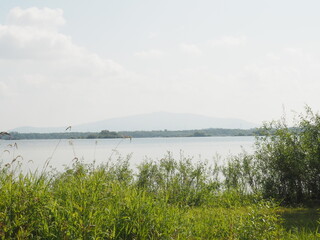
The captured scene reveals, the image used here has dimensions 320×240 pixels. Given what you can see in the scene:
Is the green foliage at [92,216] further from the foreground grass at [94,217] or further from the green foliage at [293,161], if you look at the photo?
the green foliage at [293,161]

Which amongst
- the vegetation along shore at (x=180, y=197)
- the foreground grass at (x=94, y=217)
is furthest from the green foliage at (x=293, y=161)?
the foreground grass at (x=94, y=217)

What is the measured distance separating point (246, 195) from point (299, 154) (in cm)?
234

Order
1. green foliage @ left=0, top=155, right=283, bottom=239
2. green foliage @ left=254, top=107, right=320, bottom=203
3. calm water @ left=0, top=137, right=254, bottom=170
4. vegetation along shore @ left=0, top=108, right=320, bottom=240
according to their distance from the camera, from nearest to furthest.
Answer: green foliage @ left=0, top=155, right=283, bottom=239, vegetation along shore @ left=0, top=108, right=320, bottom=240, green foliage @ left=254, top=107, right=320, bottom=203, calm water @ left=0, top=137, right=254, bottom=170

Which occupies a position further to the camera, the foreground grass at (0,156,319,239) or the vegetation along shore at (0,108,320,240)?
the vegetation along shore at (0,108,320,240)

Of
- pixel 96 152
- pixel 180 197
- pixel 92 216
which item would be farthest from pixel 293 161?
pixel 96 152

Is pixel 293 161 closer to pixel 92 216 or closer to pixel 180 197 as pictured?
pixel 180 197

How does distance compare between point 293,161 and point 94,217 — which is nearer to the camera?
point 94,217

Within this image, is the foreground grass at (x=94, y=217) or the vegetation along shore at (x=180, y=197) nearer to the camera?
the foreground grass at (x=94, y=217)

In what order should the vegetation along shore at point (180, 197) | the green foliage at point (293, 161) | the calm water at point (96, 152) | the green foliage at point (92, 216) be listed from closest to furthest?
the green foliage at point (92, 216), the vegetation along shore at point (180, 197), the green foliage at point (293, 161), the calm water at point (96, 152)

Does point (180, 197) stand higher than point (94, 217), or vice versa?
point (94, 217)

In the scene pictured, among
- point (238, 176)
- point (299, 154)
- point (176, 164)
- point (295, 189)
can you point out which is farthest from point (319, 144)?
point (176, 164)

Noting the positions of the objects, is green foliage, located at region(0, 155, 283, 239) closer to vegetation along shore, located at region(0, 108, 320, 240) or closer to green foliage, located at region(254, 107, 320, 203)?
vegetation along shore, located at region(0, 108, 320, 240)

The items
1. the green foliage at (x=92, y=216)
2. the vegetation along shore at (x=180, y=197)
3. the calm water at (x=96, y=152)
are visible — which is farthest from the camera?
the calm water at (x=96, y=152)

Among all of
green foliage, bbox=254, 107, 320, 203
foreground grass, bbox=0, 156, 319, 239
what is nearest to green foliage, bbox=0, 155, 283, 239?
foreground grass, bbox=0, 156, 319, 239
